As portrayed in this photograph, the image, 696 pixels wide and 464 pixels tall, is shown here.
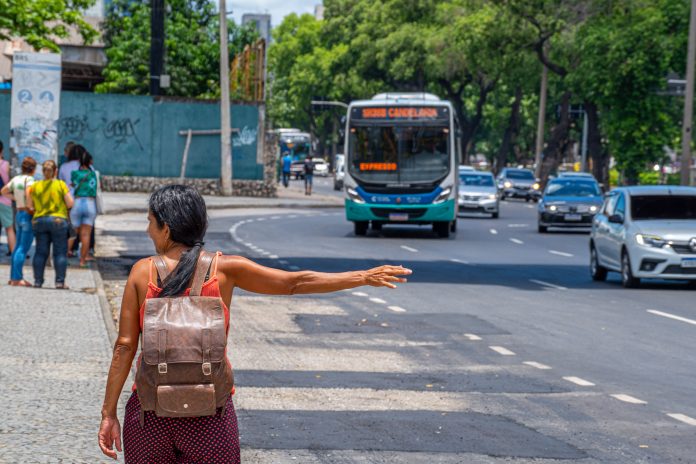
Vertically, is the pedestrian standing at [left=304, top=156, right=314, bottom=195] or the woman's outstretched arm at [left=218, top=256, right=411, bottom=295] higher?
the woman's outstretched arm at [left=218, top=256, right=411, bottom=295]

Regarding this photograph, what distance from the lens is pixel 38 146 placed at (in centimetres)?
2180

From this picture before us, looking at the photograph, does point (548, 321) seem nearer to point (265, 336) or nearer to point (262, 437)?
point (265, 336)

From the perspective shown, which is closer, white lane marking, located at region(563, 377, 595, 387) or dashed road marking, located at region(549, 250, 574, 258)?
white lane marking, located at region(563, 377, 595, 387)

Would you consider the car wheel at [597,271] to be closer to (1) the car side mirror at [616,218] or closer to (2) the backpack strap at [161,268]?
(1) the car side mirror at [616,218]

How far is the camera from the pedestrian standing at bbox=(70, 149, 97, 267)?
63.7 ft

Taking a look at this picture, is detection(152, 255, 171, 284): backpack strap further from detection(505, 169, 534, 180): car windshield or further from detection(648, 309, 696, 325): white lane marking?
detection(505, 169, 534, 180): car windshield

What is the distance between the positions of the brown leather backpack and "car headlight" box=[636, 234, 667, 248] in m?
15.7

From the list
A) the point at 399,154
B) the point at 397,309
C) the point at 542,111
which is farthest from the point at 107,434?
the point at 542,111

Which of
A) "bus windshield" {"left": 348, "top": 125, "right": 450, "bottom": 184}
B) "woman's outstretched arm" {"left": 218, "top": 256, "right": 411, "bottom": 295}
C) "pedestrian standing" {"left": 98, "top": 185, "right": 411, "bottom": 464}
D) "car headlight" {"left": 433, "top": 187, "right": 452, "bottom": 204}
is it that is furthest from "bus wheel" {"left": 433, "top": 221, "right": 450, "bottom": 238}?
"pedestrian standing" {"left": 98, "top": 185, "right": 411, "bottom": 464}

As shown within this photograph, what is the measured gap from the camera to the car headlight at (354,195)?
31641 millimetres

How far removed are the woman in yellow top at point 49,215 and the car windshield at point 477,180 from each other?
1168 inches

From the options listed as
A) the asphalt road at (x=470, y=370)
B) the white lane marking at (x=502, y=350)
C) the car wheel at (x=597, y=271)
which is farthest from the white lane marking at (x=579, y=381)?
the car wheel at (x=597, y=271)

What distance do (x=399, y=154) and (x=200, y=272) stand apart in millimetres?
27428

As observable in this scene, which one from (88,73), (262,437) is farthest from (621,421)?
(88,73)
